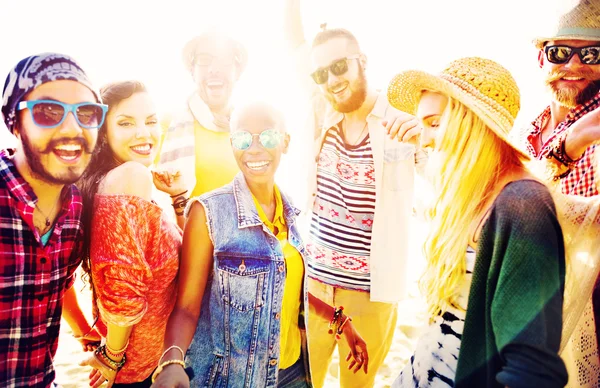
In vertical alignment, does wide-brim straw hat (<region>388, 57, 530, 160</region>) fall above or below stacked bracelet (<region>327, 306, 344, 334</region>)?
above

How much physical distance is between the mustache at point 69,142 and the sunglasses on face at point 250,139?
2.50 ft

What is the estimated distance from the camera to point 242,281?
203 centimetres

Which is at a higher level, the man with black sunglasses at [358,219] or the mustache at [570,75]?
the mustache at [570,75]

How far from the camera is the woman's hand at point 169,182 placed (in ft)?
9.09

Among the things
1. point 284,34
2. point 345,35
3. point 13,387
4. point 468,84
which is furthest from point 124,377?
point 284,34

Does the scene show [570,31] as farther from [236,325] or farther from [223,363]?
[223,363]

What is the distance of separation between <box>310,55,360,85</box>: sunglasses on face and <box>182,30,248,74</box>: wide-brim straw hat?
70 centimetres

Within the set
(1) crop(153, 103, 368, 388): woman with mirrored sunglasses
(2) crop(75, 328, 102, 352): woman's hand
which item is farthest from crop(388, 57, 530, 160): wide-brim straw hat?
(2) crop(75, 328, 102, 352): woman's hand

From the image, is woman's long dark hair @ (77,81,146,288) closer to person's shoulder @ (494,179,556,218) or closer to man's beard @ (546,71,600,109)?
person's shoulder @ (494,179,556,218)

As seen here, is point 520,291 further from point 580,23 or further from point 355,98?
point 355,98

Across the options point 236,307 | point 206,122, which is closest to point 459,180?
point 236,307

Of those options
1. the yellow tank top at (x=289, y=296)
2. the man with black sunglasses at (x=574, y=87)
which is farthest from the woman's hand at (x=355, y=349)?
the man with black sunglasses at (x=574, y=87)

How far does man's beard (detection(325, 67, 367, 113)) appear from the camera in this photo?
3.45 meters

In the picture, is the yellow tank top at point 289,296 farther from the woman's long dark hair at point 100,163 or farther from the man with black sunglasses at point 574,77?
the man with black sunglasses at point 574,77
